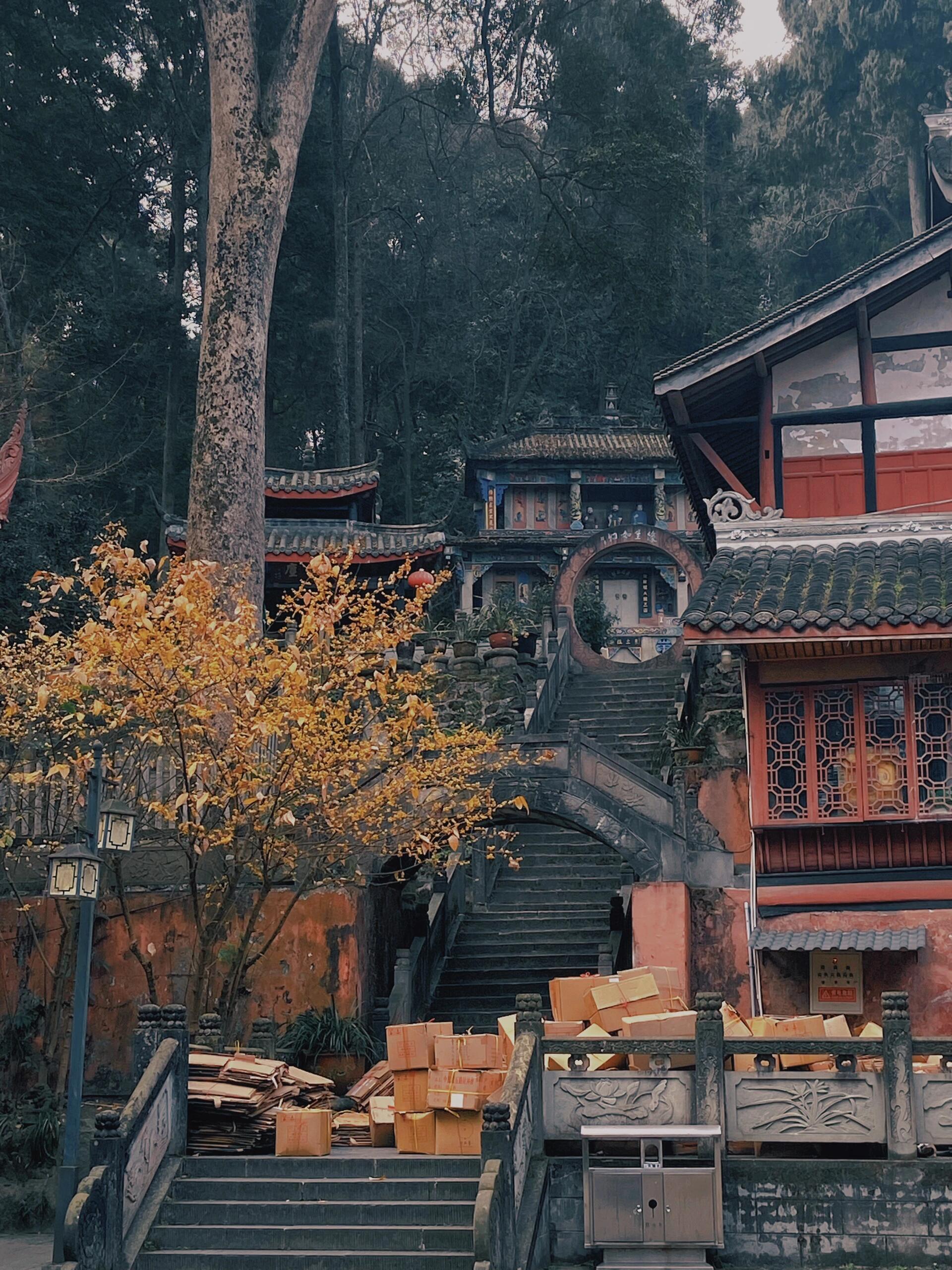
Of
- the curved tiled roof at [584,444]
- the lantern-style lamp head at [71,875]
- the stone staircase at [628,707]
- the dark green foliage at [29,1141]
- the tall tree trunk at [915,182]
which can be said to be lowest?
the dark green foliage at [29,1141]

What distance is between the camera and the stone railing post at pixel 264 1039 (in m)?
15.1

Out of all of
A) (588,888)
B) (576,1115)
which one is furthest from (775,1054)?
(588,888)

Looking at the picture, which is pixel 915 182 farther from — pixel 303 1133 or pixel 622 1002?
pixel 303 1133

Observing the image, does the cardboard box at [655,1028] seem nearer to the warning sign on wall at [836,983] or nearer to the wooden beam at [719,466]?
the warning sign on wall at [836,983]

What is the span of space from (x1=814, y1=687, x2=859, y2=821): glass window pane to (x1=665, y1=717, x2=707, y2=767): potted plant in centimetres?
267

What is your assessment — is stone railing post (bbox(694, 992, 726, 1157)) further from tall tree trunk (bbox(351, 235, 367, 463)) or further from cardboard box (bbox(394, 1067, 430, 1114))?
tall tree trunk (bbox(351, 235, 367, 463))

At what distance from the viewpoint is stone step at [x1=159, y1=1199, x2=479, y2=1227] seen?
12.4 m

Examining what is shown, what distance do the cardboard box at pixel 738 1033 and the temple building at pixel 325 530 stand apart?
24.5 metres

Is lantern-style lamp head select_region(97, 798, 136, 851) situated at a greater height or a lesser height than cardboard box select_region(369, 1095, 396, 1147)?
greater

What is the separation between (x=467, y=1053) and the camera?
44.4 ft

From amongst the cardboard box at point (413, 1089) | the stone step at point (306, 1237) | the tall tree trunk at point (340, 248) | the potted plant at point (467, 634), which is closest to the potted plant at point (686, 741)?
the potted plant at point (467, 634)

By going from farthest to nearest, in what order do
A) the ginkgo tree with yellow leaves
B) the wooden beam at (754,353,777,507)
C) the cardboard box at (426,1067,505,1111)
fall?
the wooden beam at (754,353,777,507)
the ginkgo tree with yellow leaves
the cardboard box at (426,1067,505,1111)

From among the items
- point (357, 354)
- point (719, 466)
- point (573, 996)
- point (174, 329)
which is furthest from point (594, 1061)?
point (357, 354)

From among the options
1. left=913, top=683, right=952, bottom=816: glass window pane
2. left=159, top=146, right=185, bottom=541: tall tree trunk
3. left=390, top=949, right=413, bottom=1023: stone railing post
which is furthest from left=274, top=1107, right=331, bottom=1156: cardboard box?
left=159, top=146, right=185, bottom=541: tall tree trunk
